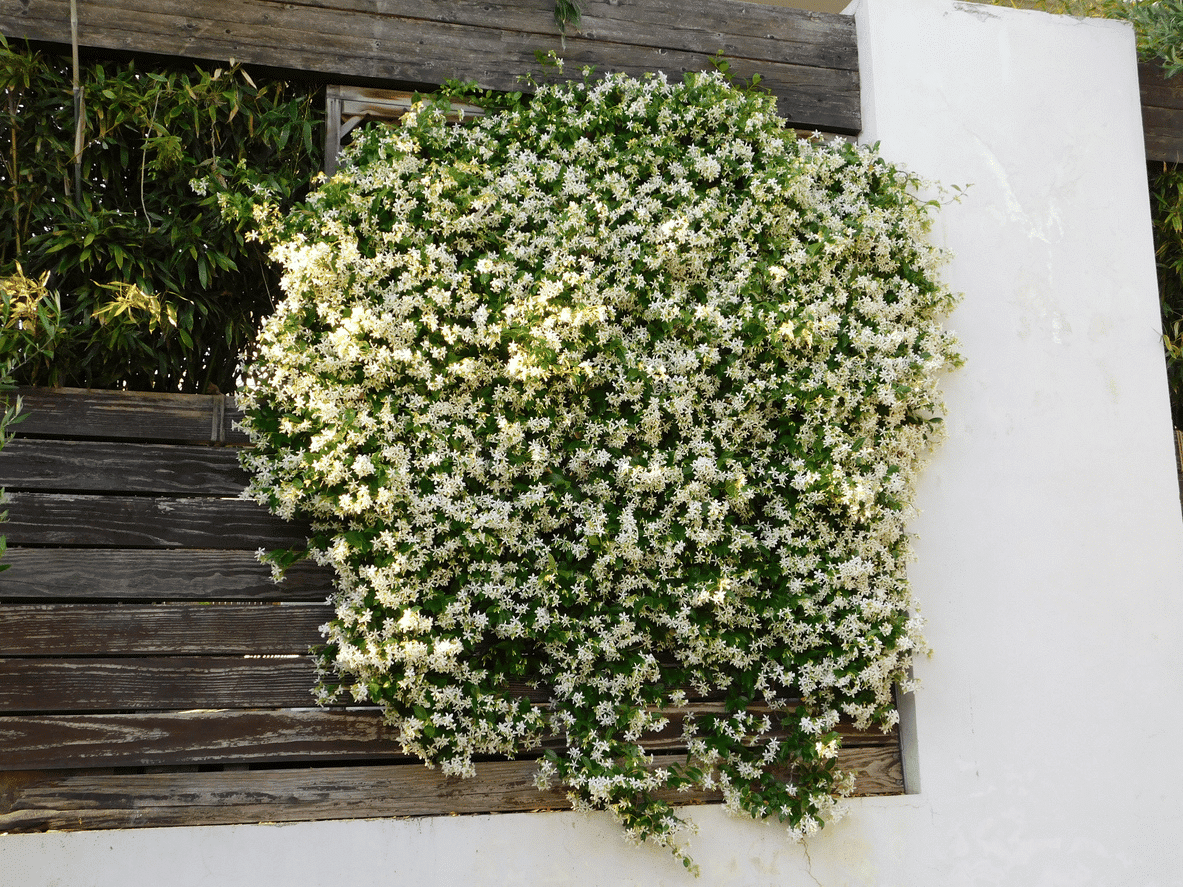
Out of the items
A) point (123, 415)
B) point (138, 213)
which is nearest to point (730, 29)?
point (138, 213)

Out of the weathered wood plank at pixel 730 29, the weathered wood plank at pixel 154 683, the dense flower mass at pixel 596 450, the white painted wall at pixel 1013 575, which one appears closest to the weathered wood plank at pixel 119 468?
the dense flower mass at pixel 596 450

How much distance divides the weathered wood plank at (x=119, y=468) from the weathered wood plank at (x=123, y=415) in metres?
0.04

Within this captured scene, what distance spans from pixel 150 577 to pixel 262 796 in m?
0.76

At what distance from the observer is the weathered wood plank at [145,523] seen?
2.73 m

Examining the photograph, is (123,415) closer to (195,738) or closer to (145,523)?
(145,523)

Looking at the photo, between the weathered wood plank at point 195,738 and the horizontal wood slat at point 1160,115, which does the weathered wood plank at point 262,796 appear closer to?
the weathered wood plank at point 195,738

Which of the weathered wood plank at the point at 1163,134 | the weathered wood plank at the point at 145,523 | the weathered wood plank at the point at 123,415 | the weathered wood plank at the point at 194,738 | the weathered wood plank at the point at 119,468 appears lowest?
the weathered wood plank at the point at 194,738

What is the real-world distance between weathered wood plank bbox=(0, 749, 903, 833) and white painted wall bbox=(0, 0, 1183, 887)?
56mm

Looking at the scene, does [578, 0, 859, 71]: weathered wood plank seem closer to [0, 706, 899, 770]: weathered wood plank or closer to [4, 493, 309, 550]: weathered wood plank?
[4, 493, 309, 550]: weathered wood plank

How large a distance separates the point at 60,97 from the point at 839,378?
9.24 feet

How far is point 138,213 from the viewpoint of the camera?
3066 millimetres

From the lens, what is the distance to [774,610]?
9.36 ft

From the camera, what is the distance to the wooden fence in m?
2.61

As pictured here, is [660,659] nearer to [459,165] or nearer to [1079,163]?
[459,165]
